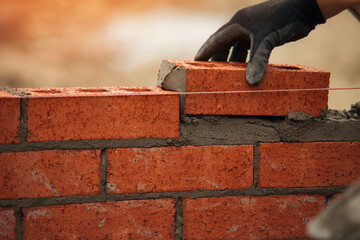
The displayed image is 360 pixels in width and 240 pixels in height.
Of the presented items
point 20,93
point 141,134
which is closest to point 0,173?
point 20,93

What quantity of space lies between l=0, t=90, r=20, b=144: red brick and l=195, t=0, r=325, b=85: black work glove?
A: 78 centimetres

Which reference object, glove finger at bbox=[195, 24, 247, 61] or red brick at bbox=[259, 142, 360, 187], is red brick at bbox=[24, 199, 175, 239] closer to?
red brick at bbox=[259, 142, 360, 187]

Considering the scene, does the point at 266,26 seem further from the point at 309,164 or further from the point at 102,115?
the point at 102,115

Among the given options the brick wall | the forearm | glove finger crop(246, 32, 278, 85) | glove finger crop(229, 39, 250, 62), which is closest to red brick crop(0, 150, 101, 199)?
the brick wall

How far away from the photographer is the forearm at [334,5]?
1718 mm

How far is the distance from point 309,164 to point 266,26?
1.81 feet

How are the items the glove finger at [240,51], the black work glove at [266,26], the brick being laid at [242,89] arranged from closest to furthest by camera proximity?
the brick being laid at [242,89], the black work glove at [266,26], the glove finger at [240,51]

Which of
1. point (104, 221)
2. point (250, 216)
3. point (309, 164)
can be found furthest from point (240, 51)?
point (104, 221)

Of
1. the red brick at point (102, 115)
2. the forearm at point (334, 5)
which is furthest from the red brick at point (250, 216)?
the forearm at point (334, 5)

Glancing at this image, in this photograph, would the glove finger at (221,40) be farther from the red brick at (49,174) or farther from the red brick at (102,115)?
the red brick at (49,174)

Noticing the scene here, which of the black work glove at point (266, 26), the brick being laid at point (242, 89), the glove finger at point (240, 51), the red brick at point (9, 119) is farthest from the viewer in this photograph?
the glove finger at point (240, 51)

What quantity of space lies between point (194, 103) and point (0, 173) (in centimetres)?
68

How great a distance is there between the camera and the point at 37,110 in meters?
1.39

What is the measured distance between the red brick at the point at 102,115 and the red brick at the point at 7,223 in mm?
249
